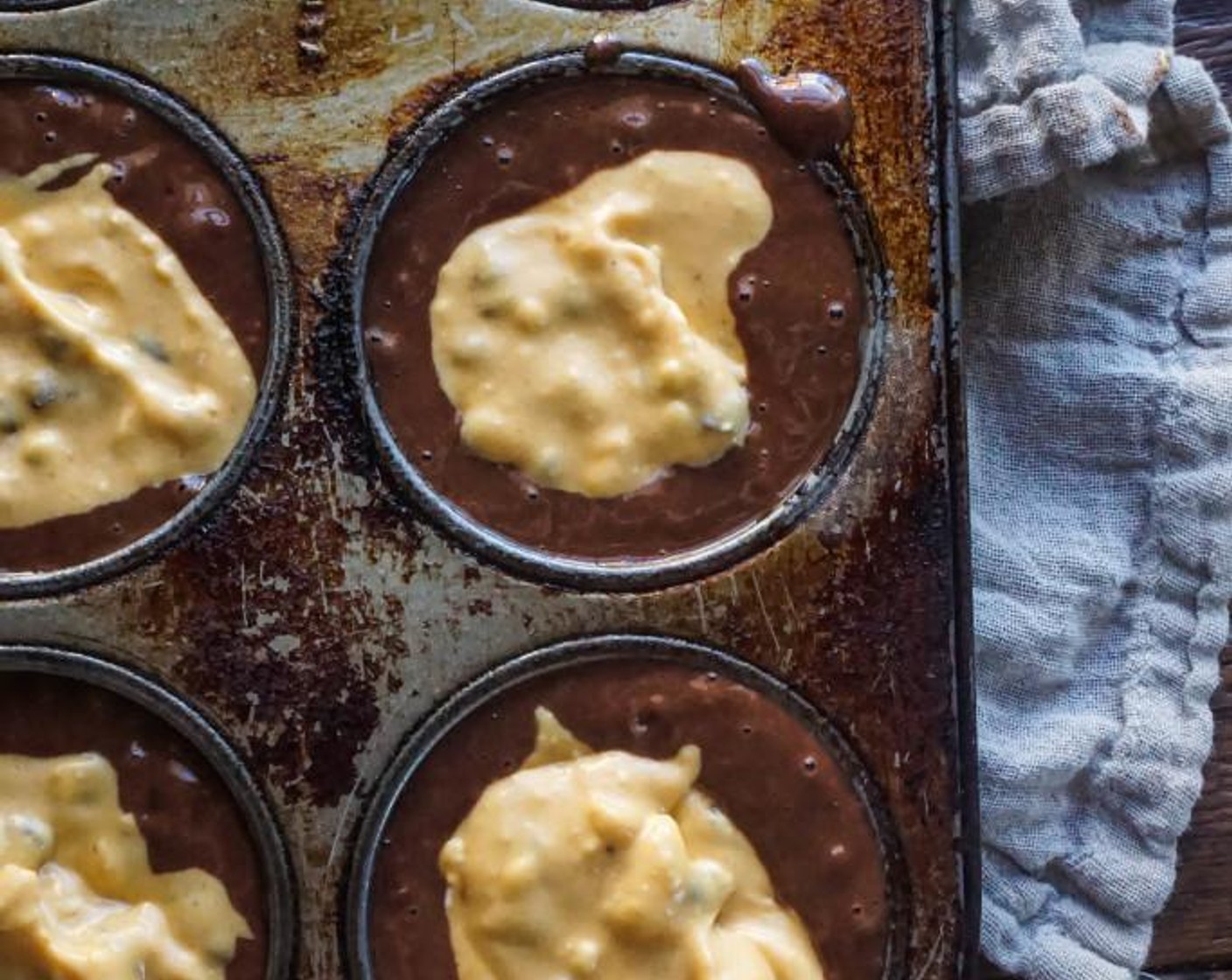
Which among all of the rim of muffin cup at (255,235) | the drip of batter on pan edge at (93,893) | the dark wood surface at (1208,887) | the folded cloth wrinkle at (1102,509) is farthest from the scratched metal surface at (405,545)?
the dark wood surface at (1208,887)

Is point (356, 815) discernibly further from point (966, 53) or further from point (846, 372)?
point (966, 53)

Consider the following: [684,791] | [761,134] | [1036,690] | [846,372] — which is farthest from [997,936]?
[761,134]

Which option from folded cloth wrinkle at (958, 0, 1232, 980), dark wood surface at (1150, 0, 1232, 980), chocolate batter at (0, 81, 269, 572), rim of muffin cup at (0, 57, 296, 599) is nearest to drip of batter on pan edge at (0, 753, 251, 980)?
rim of muffin cup at (0, 57, 296, 599)

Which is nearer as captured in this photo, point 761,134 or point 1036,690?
point 761,134

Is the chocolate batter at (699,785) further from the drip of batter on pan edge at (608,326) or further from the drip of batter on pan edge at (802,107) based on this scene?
the drip of batter on pan edge at (802,107)

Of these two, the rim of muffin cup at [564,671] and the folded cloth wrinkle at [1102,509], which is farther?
the folded cloth wrinkle at [1102,509]

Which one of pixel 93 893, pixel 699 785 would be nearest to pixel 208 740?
pixel 93 893

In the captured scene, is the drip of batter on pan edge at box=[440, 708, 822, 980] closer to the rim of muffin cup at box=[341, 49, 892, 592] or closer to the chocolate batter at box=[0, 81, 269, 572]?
the rim of muffin cup at box=[341, 49, 892, 592]
